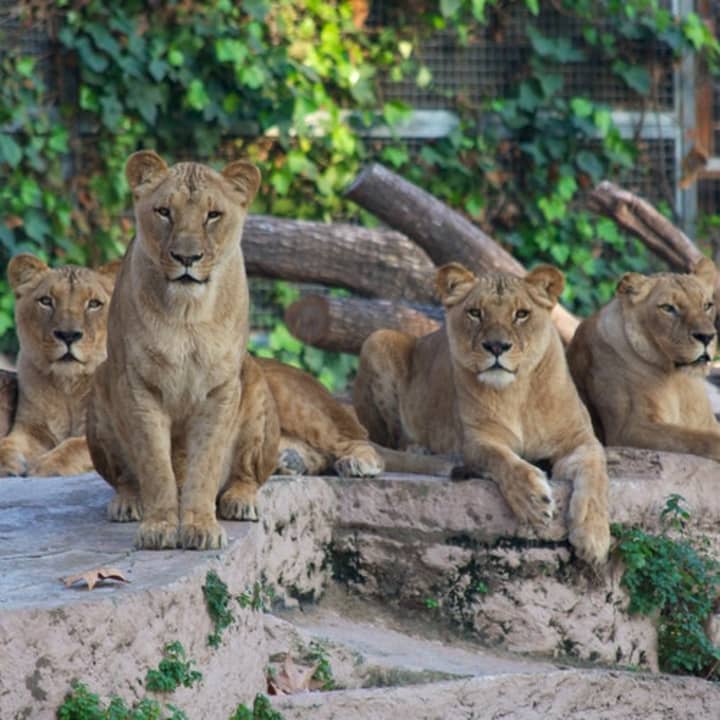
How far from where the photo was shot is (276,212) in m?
11.0

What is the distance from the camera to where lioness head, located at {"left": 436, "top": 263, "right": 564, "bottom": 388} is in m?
6.14

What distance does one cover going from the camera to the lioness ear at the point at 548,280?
20.6 feet

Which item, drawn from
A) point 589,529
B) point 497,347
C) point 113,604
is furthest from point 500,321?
point 113,604

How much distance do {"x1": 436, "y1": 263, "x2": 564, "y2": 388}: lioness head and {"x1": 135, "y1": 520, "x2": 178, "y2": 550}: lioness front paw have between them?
1759mm

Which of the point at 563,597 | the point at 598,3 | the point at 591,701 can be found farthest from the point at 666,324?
the point at 598,3

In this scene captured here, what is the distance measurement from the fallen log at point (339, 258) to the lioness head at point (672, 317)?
168 centimetres

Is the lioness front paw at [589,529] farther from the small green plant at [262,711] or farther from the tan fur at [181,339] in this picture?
the small green plant at [262,711]

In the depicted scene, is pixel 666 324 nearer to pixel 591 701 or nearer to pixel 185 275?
pixel 591 701

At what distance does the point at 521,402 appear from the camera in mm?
6285

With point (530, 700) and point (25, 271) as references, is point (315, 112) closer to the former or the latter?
point (25, 271)

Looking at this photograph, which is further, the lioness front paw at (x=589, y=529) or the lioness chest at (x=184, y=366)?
the lioness front paw at (x=589, y=529)

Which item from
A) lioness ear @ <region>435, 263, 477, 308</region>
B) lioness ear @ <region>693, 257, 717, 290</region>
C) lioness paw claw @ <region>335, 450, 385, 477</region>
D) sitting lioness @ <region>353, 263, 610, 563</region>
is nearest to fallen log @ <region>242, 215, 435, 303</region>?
lioness ear @ <region>693, 257, 717, 290</region>

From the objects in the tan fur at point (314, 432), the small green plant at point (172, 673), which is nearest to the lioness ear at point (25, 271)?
the tan fur at point (314, 432)

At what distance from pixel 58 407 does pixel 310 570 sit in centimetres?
177
